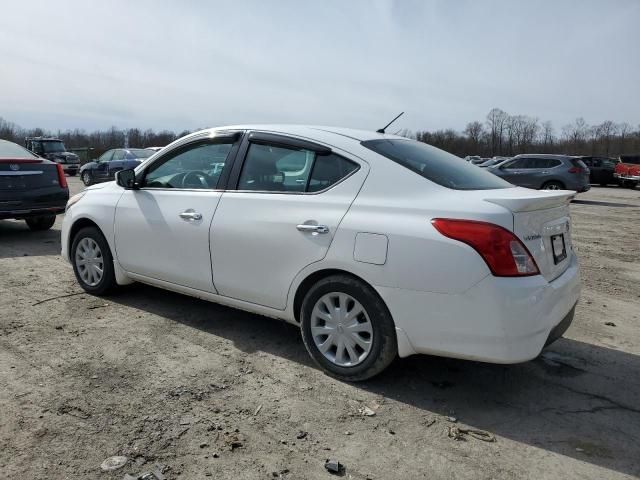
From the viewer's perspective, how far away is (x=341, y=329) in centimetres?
339

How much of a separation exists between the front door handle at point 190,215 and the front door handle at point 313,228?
1.00 metres

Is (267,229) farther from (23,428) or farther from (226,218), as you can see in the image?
(23,428)

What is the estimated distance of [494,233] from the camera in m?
2.83

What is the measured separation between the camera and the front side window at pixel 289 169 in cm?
354

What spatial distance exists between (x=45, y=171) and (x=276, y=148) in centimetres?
610

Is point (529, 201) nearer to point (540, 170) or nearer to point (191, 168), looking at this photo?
point (191, 168)

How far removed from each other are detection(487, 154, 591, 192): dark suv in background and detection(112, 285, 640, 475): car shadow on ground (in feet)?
49.1

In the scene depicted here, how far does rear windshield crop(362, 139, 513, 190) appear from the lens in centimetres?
338

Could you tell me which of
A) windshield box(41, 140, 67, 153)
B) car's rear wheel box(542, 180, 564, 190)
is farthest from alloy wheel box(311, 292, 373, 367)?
windshield box(41, 140, 67, 153)

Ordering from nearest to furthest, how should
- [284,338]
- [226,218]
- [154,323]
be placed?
[226,218], [284,338], [154,323]

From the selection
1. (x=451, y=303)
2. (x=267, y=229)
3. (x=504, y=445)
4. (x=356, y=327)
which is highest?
(x=267, y=229)

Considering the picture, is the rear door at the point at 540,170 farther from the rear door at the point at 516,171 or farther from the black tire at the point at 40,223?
the black tire at the point at 40,223

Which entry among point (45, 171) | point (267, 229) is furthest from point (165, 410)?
point (45, 171)

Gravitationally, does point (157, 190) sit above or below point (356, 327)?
above
